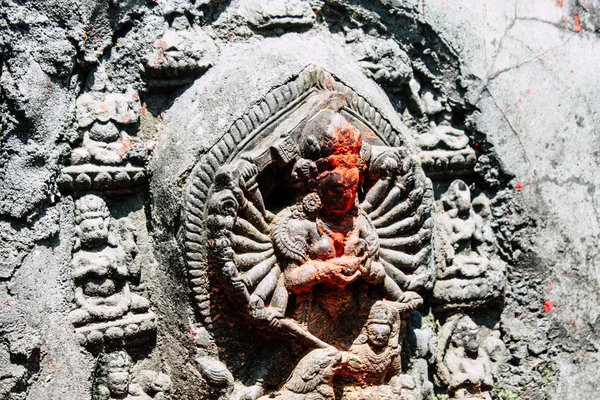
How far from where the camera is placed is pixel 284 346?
3303mm

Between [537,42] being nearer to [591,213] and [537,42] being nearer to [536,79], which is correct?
[536,79]

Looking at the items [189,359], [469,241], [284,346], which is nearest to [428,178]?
[469,241]

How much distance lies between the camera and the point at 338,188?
3.11 metres

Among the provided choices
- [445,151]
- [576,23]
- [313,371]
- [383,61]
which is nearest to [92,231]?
[313,371]

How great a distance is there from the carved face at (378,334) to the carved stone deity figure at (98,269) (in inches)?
33.0

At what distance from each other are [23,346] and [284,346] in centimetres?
90

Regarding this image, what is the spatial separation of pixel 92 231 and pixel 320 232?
788 millimetres

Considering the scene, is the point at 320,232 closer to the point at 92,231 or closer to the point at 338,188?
the point at 338,188

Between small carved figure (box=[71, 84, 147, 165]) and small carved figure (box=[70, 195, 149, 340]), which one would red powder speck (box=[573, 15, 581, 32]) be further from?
small carved figure (box=[70, 195, 149, 340])

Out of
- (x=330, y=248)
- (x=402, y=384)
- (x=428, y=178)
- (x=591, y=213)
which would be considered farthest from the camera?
(x=591, y=213)

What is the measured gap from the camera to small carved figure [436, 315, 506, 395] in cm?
378

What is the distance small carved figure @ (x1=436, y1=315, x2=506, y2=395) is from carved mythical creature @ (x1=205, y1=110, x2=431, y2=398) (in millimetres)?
427

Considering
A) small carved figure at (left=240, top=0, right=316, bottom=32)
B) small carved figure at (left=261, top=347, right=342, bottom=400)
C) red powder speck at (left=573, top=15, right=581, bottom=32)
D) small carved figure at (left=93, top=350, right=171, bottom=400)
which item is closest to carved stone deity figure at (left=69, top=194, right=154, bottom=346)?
small carved figure at (left=93, top=350, right=171, bottom=400)

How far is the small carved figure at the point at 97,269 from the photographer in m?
3.16
